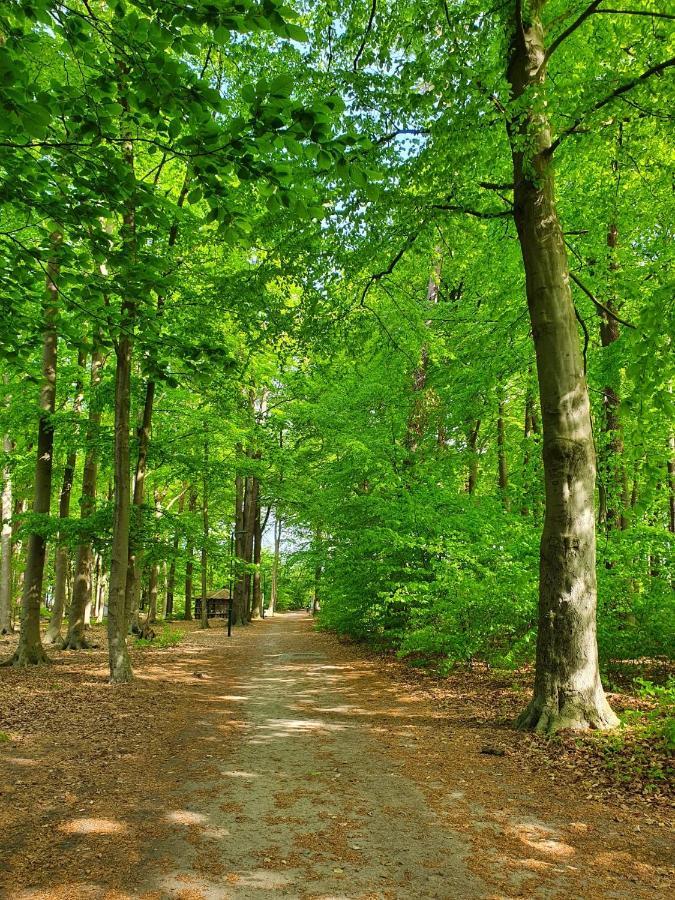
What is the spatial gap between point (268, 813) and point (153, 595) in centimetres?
1753

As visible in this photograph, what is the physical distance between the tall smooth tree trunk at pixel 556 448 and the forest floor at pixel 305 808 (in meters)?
0.72

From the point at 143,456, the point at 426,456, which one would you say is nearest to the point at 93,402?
the point at 143,456

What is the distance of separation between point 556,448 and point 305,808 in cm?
427

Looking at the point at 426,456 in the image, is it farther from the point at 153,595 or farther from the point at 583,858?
the point at 153,595

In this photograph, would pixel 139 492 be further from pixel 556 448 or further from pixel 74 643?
pixel 556 448

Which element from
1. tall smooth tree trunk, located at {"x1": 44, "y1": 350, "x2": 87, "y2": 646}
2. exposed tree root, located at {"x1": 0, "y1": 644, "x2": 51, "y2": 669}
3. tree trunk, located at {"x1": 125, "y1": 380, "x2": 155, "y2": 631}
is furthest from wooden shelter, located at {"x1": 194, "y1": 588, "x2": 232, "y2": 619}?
exposed tree root, located at {"x1": 0, "y1": 644, "x2": 51, "y2": 669}

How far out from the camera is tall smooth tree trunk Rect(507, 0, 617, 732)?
→ 5.79 m

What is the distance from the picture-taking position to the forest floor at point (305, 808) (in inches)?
123

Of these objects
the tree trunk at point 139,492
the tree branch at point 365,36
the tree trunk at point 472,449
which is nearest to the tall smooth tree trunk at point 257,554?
the tree trunk at point 472,449

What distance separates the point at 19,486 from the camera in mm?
21094

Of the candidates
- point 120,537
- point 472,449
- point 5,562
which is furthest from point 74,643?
point 472,449

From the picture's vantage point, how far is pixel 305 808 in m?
4.18

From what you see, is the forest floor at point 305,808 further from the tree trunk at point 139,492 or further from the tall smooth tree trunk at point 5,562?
the tall smooth tree trunk at point 5,562

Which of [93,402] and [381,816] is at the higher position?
[93,402]
